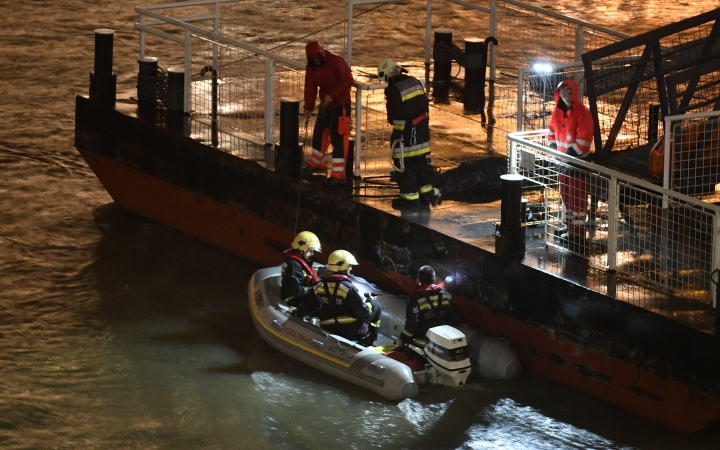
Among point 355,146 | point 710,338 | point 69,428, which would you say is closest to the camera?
point 710,338

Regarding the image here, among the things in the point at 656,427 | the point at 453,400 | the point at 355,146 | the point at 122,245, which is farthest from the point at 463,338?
the point at 122,245

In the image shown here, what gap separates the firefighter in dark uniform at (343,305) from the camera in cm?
1141

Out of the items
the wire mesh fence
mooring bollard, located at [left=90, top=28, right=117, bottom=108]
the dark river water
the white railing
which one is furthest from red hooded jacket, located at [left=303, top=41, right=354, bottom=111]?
mooring bollard, located at [left=90, top=28, right=117, bottom=108]

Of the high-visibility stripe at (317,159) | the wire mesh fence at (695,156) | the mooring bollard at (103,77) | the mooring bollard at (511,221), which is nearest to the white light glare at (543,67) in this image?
the wire mesh fence at (695,156)

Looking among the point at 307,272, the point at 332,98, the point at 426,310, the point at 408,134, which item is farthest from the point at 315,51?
the point at 426,310

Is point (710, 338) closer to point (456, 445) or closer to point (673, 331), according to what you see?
point (673, 331)

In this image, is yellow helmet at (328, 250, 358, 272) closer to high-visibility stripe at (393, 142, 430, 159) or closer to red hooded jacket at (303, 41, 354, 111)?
high-visibility stripe at (393, 142, 430, 159)

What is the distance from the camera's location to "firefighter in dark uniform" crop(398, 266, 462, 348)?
11234mm

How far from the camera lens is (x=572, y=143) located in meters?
11.8

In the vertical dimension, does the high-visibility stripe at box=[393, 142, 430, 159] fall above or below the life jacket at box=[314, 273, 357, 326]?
above

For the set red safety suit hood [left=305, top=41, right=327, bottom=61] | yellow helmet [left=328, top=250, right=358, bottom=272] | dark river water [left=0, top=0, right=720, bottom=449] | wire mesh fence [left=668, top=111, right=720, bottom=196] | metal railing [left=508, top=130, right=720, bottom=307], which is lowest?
dark river water [left=0, top=0, right=720, bottom=449]

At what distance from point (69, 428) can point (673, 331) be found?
4990mm

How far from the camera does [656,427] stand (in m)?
10.2

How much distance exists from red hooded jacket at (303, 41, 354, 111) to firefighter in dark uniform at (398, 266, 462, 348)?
248 centimetres
